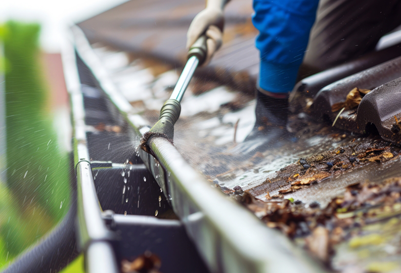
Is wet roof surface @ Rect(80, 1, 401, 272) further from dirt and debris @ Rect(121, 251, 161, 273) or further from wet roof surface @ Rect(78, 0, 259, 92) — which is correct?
dirt and debris @ Rect(121, 251, 161, 273)

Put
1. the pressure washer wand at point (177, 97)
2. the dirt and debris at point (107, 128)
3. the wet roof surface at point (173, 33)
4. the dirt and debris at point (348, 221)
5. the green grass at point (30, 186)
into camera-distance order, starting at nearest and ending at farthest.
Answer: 1. the dirt and debris at point (348, 221)
2. the pressure washer wand at point (177, 97)
3. the green grass at point (30, 186)
4. the dirt and debris at point (107, 128)
5. the wet roof surface at point (173, 33)

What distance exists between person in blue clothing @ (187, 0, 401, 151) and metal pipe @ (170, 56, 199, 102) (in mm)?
201

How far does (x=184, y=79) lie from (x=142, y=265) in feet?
4.38

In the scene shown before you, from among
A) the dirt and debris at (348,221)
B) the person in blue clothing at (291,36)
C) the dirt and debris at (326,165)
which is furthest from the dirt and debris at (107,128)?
the dirt and debris at (348,221)

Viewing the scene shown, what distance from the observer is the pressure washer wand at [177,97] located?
1270 millimetres

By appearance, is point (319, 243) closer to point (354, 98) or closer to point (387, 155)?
point (387, 155)

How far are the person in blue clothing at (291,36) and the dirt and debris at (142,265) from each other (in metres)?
1.29

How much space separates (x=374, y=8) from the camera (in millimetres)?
2113

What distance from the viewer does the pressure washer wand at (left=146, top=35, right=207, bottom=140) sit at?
50.0 inches

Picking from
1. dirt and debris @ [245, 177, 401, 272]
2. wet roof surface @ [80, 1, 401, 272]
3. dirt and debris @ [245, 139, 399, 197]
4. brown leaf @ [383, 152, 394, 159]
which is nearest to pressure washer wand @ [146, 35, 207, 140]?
wet roof surface @ [80, 1, 401, 272]

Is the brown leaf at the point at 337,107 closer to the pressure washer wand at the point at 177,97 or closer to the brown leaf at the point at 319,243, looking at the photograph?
the pressure washer wand at the point at 177,97

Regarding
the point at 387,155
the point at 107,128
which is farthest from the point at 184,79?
the point at 387,155

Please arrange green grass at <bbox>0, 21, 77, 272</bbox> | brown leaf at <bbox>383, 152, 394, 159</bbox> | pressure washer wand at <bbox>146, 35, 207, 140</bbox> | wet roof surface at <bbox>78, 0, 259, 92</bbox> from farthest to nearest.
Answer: wet roof surface at <bbox>78, 0, 259, 92</bbox>
green grass at <bbox>0, 21, 77, 272</bbox>
pressure washer wand at <bbox>146, 35, 207, 140</bbox>
brown leaf at <bbox>383, 152, 394, 159</bbox>

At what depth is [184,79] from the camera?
182 cm
